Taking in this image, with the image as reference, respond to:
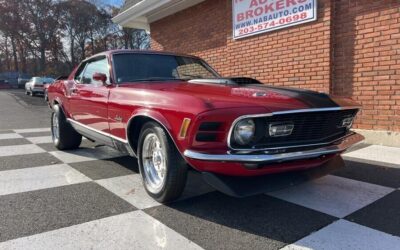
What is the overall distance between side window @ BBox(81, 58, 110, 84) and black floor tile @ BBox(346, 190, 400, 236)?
116 inches

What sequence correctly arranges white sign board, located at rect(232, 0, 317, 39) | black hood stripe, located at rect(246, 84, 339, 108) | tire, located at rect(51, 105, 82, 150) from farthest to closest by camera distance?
white sign board, located at rect(232, 0, 317, 39)
tire, located at rect(51, 105, 82, 150)
black hood stripe, located at rect(246, 84, 339, 108)

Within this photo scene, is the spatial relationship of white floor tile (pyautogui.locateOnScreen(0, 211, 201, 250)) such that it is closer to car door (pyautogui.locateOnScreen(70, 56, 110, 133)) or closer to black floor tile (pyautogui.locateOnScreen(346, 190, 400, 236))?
black floor tile (pyautogui.locateOnScreen(346, 190, 400, 236))

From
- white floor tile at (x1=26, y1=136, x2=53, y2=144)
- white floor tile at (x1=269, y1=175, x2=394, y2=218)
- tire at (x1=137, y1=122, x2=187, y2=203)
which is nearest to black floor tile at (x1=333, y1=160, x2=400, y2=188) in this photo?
white floor tile at (x1=269, y1=175, x2=394, y2=218)

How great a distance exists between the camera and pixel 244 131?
2863mm

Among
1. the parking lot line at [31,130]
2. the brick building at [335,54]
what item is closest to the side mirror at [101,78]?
the brick building at [335,54]

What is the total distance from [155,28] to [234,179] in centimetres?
928

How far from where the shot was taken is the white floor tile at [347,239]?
254cm

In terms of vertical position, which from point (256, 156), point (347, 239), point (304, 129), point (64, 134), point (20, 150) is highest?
point (304, 129)

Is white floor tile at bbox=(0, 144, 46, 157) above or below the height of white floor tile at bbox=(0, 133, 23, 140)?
below

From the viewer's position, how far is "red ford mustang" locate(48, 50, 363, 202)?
2826mm

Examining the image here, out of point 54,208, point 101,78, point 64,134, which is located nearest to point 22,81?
point 64,134

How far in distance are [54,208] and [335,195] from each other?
2.57m

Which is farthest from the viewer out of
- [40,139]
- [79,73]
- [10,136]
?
[10,136]

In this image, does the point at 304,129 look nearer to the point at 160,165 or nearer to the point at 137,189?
the point at 160,165
